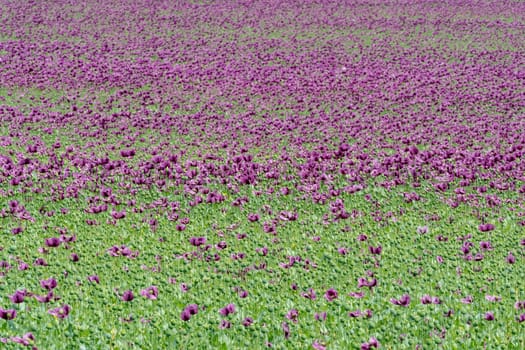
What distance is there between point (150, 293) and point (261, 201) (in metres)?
3.92

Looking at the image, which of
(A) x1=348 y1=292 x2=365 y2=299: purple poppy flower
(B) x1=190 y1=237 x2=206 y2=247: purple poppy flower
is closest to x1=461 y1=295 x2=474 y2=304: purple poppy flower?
(A) x1=348 y1=292 x2=365 y2=299: purple poppy flower

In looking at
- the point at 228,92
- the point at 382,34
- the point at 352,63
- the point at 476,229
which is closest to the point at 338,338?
the point at 476,229

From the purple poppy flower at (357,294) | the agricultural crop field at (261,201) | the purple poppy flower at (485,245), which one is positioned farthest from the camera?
the purple poppy flower at (485,245)

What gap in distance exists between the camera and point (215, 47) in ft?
84.7

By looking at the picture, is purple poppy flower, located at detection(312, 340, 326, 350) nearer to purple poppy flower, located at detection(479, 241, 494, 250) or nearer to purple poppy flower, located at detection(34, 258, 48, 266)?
purple poppy flower, located at detection(479, 241, 494, 250)

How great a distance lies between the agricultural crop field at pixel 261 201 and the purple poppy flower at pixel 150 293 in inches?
4.3

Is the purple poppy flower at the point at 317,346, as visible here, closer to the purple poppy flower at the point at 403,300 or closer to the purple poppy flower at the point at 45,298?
the purple poppy flower at the point at 403,300

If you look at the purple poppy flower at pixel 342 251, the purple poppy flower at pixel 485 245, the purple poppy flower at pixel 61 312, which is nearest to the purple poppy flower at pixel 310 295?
the purple poppy flower at pixel 342 251

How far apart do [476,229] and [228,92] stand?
1193 cm

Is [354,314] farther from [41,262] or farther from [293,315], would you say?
Answer: [41,262]

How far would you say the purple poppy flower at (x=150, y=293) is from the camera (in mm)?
6091

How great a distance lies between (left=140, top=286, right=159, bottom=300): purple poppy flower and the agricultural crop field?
109mm

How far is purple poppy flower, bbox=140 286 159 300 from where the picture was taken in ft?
20.0

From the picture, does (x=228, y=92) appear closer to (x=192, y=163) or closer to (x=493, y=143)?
(x=192, y=163)
